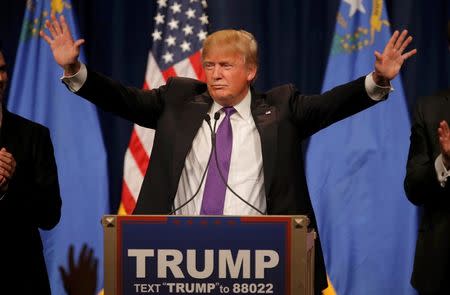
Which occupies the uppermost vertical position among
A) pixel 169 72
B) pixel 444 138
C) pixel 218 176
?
pixel 169 72

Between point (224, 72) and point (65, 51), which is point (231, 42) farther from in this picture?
point (65, 51)

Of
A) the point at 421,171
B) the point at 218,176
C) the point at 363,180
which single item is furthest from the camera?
the point at 363,180

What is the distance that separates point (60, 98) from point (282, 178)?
92.5 inches

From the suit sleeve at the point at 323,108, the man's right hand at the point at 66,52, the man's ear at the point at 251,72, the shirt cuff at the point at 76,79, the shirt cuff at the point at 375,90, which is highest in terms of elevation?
the man's right hand at the point at 66,52

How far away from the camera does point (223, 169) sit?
93.7 inches

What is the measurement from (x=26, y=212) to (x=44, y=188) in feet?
0.36

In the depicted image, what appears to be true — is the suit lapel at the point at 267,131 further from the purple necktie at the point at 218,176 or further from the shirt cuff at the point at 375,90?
the shirt cuff at the point at 375,90

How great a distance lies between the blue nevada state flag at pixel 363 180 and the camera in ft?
13.7

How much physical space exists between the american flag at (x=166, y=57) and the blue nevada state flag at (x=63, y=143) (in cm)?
21

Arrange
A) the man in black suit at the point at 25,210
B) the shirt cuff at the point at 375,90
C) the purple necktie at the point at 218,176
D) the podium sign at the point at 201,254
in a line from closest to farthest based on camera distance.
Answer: the podium sign at the point at 201,254 → the purple necktie at the point at 218,176 → the shirt cuff at the point at 375,90 → the man in black suit at the point at 25,210

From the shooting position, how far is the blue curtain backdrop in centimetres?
423

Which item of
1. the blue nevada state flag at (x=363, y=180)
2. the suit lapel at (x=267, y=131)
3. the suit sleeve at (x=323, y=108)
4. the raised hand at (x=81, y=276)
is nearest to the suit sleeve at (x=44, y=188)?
the suit lapel at (x=267, y=131)

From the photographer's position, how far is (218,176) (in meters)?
2.35

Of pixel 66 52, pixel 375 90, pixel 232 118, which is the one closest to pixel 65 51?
pixel 66 52
